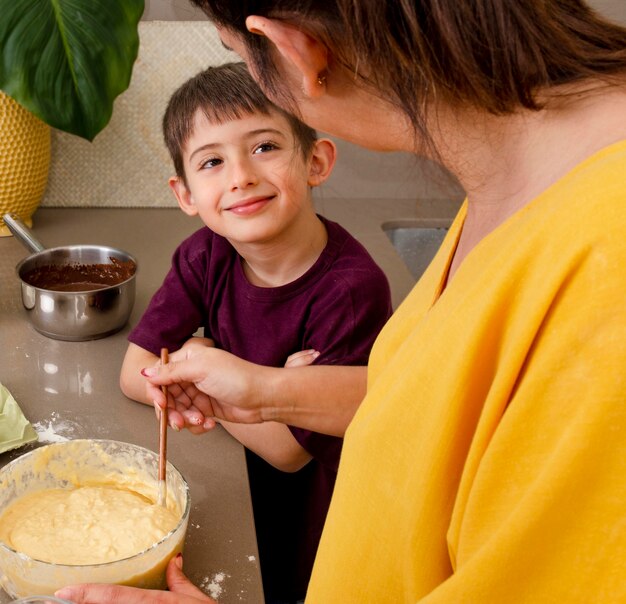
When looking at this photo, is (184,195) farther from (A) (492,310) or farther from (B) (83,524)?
(A) (492,310)

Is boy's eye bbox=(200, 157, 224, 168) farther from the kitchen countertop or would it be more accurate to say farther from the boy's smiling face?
the kitchen countertop

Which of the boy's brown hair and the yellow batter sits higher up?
the boy's brown hair

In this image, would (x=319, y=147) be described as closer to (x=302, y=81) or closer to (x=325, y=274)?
(x=325, y=274)

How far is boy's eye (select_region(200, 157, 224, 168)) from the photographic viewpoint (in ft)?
3.82

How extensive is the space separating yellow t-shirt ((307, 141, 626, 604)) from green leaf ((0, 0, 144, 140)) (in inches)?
44.6

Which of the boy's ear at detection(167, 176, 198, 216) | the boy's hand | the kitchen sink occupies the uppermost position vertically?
the boy's ear at detection(167, 176, 198, 216)

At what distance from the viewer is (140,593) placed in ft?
2.48

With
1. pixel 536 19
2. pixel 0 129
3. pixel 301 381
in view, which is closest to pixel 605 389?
pixel 536 19

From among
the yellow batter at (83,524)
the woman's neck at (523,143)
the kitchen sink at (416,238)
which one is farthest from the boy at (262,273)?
→ the kitchen sink at (416,238)

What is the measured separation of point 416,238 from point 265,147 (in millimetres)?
957

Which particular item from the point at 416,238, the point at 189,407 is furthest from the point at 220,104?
the point at 416,238

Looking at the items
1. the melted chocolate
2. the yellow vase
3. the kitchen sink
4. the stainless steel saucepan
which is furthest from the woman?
the kitchen sink

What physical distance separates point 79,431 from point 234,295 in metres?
0.34

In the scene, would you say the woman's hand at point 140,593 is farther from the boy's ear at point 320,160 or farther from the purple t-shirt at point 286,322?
the boy's ear at point 320,160
